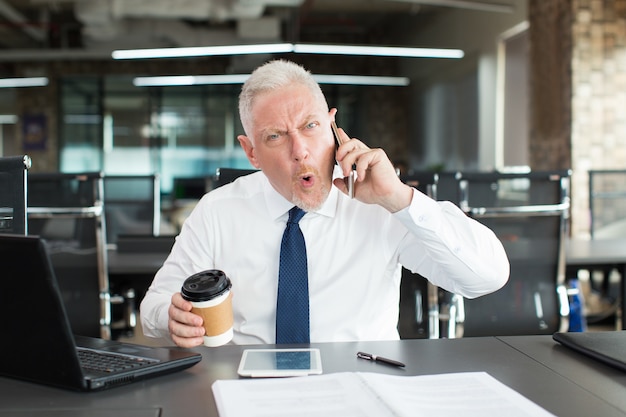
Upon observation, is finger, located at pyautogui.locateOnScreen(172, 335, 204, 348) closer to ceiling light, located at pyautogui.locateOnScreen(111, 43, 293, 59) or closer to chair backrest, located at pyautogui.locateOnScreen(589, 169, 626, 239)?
chair backrest, located at pyautogui.locateOnScreen(589, 169, 626, 239)

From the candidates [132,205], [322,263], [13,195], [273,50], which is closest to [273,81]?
[322,263]

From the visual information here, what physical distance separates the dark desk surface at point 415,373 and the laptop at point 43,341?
2 centimetres

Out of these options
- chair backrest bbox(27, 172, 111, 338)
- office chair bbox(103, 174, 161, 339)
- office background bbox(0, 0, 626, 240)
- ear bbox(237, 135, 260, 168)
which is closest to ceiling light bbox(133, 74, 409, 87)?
office background bbox(0, 0, 626, 240)

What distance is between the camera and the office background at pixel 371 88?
5.84m

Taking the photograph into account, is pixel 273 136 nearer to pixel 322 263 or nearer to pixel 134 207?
pixel 322 263

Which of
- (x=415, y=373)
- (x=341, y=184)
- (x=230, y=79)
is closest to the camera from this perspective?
(x=415, y=373)

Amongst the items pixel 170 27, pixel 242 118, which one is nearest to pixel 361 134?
pixel 170 27

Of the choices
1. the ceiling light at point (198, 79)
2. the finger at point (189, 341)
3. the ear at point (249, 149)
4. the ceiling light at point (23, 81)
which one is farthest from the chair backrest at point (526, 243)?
the ceiling light at point (23, 81)

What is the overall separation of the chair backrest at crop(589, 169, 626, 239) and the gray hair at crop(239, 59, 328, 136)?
3329 millimetres

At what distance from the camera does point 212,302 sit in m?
1.13

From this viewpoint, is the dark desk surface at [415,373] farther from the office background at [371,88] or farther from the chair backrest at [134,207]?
the office background at [371,88]

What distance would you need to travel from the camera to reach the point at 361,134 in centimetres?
1284

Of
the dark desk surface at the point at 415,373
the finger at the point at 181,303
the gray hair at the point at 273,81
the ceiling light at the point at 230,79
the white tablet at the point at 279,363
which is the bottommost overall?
the dark desk surface at the point at 415,373

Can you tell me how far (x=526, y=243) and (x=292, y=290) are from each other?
5.88 ft
